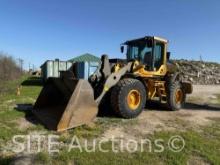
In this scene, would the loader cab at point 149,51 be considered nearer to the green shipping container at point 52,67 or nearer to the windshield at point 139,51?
the windshield at point 139,51

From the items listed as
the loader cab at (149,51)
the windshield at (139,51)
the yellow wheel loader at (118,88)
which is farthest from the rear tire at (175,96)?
the windshield at (139,51)

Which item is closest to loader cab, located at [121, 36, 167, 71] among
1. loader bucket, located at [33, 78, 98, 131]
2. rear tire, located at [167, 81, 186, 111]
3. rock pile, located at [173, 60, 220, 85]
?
rear tire, located at [167, 81, 186, 111]

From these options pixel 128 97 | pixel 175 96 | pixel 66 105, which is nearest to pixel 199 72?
pixel 175 96

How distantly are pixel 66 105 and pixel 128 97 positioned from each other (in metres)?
1.77

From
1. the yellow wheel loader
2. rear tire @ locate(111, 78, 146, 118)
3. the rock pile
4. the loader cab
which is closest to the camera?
the yellow wheel loader

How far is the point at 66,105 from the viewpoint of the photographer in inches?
256

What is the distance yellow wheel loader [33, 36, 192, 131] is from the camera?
20.2 feet

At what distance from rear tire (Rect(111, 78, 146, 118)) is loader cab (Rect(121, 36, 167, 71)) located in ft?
5.02

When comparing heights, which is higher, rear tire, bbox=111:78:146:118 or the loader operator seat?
the loader operator seat

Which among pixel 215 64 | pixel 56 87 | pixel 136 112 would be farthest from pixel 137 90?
pixel 215 64

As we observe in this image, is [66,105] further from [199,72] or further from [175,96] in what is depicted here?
[199,72]

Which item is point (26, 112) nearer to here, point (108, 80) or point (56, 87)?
point (56, 87)

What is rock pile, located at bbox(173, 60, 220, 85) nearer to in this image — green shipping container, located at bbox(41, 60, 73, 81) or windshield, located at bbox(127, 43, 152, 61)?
green shipping container, located at bbox(41, 60, 73, 81)

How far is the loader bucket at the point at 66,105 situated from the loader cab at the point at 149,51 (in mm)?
3063
